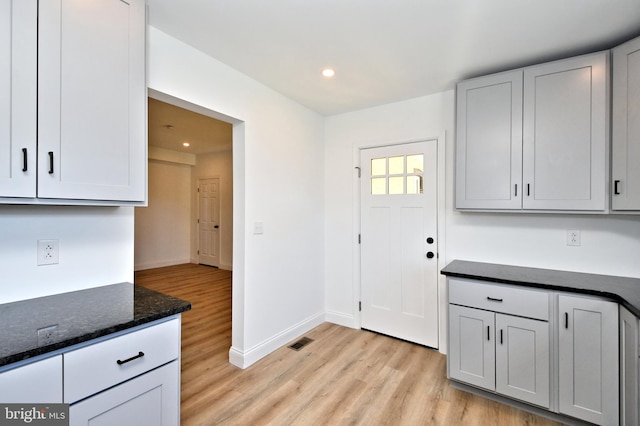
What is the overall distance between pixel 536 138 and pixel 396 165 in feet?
4.05

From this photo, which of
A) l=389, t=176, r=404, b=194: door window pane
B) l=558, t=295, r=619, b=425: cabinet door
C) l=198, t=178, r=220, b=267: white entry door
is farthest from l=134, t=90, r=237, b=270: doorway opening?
l=558, t=295, r=619, b=425: cabinet door

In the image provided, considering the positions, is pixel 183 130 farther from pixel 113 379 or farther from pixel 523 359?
pixel 523 359

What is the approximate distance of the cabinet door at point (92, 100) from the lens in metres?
1.27

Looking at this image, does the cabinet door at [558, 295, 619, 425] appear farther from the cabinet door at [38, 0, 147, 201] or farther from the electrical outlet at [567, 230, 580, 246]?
the cabinet door at [38, 0, 147, 201]

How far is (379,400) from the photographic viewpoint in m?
2.09

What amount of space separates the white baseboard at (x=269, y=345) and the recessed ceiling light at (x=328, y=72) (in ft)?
7.94

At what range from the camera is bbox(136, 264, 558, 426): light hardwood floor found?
1913 millimetres

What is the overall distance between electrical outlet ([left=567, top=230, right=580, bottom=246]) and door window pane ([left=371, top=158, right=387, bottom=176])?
1.64m

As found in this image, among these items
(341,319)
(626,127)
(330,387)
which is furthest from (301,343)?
(626,127)

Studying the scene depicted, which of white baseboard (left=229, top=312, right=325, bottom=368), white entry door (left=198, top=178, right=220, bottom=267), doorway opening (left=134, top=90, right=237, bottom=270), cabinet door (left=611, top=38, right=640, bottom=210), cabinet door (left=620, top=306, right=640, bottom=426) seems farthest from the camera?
white entry door (left=198, top=178, right=220, bottom=267)

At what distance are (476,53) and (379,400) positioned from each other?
→ 8.49ft

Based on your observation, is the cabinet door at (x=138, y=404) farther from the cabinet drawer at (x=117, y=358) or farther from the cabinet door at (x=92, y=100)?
the cabinet door at (x=92, y=100)

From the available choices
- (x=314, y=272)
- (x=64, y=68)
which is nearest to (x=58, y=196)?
(x=64, y=68)

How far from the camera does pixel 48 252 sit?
4.91ft
